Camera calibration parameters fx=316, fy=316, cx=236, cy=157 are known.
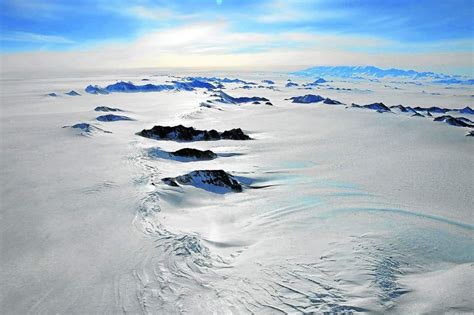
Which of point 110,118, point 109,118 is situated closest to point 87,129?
point 109,118

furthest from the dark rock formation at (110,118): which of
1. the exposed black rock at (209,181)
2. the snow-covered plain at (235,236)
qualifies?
the exposed black rock at (209,181)

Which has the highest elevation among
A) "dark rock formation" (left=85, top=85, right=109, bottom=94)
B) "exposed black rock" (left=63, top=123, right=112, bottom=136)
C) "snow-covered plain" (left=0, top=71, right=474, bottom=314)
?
"dark rock formation" (left=85, top=85, right=109, bottom=94)

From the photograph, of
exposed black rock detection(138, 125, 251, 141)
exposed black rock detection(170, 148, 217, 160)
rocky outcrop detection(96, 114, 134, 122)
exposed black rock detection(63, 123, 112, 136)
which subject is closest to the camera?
exposed black rock detection(170, 148, 217, 160)

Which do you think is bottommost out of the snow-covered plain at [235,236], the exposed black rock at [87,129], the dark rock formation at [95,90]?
the snow-covered plain at [235,236]

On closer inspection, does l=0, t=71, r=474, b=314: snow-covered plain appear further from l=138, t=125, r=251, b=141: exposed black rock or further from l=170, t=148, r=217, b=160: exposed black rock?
l=138, t=125, r=251, b=141: exposed black rock

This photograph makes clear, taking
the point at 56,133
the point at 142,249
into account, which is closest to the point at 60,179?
the point at 142,249

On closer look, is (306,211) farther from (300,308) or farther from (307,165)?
(307,165)

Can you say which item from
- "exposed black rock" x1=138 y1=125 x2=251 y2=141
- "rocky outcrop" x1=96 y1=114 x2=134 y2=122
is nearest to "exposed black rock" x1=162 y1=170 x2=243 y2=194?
"exposed black rock" x1=138 y1=125 x2=251 y2=141

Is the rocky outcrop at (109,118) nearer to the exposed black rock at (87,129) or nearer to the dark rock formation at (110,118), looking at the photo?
the dark rock formation at (110,118)
